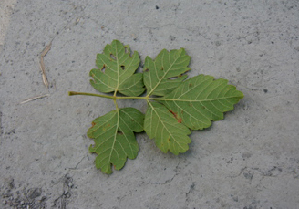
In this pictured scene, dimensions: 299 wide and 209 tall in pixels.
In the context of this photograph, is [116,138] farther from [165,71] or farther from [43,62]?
[43,62]

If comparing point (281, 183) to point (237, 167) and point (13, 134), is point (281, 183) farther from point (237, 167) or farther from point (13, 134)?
point (13, 134)

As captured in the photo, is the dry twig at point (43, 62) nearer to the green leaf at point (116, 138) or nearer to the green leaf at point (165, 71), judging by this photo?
the green leaf at point (116, 138)

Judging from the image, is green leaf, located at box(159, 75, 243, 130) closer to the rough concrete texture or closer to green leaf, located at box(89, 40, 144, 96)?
the rough concrete texture

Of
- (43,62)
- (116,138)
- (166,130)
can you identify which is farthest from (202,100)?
(43,62)

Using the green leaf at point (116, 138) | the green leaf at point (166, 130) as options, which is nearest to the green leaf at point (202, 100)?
the green leaf at point (166, 130)

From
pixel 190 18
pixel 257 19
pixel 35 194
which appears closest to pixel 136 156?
pixel 35 194

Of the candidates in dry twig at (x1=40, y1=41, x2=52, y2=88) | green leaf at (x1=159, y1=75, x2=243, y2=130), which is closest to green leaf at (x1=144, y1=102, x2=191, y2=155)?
green leaf at (x1=159, y1=75, x2=243, y2=130)
